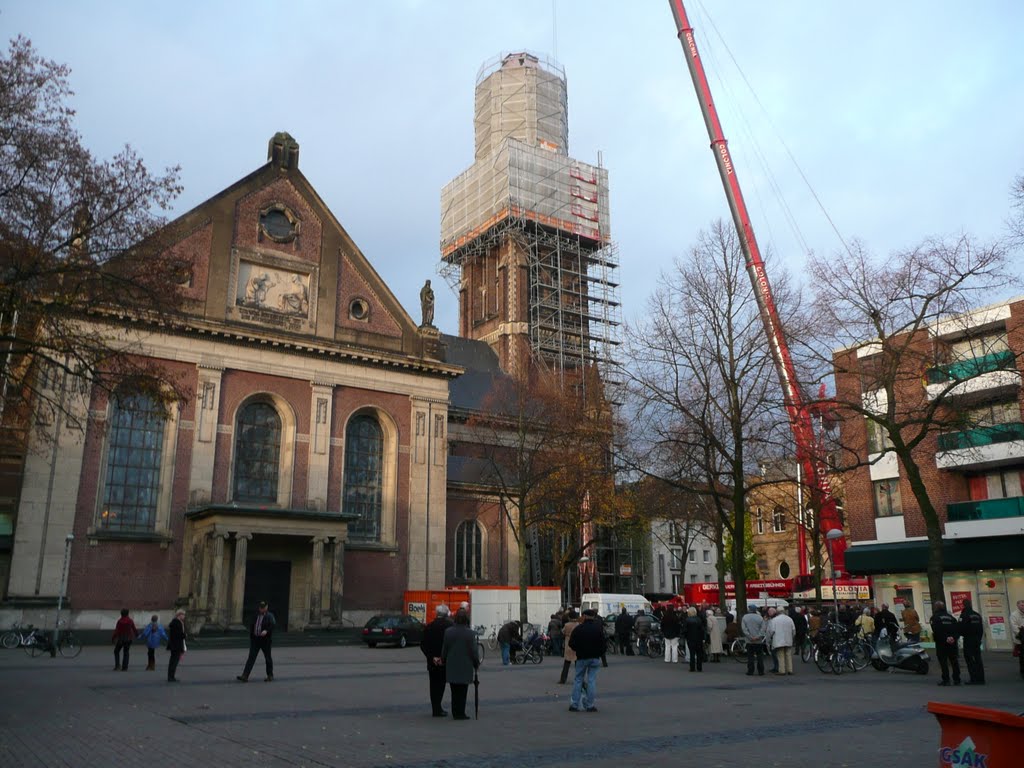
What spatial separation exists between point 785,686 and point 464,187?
208ft

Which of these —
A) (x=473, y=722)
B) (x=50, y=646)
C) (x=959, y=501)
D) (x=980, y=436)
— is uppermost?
(x=980, y=436)

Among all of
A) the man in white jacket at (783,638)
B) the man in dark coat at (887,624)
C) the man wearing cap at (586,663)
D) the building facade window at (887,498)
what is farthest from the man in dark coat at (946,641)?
the building facade window at (887,498)

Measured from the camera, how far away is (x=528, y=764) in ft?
28.4

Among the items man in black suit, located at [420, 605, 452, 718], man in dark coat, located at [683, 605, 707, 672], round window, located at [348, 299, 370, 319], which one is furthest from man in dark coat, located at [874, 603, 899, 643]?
round window, located at [348, 299, 370, 319]

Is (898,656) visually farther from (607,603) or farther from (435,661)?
(607,603)

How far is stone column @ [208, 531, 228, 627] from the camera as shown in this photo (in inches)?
1309

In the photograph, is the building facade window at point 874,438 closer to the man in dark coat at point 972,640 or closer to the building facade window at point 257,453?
the man in dark coat at point 972,640

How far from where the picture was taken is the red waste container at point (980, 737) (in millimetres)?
5441

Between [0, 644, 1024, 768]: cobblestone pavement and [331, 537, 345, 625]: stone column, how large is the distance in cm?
1580

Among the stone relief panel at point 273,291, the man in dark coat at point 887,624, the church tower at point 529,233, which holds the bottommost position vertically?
the man in dark coat at point 887,624

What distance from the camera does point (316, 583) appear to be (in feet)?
118

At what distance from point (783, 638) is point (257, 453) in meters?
25.4

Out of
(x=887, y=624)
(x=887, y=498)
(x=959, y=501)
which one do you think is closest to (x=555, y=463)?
(x=887, y=498)

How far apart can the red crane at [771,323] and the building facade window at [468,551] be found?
17.3m
